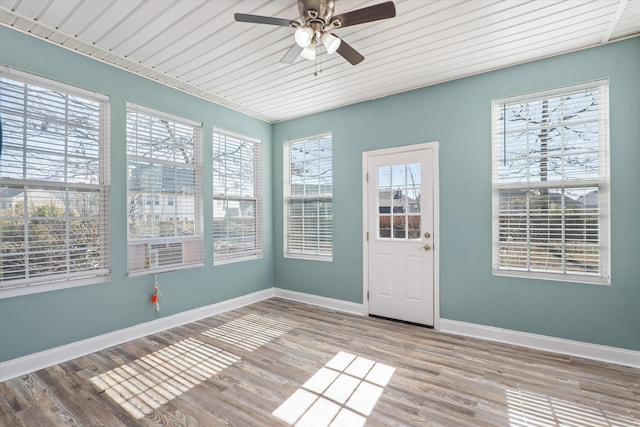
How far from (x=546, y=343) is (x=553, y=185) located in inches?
60.7

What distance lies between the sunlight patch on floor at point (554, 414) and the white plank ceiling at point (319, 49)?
2.89 metres

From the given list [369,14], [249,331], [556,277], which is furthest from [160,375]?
[556,277]

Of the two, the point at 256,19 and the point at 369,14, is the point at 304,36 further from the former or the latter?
the point at 369,14

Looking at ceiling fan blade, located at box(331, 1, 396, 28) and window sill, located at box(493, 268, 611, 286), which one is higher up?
ceiling fan blade, located at box(331, 1, 396, 28)

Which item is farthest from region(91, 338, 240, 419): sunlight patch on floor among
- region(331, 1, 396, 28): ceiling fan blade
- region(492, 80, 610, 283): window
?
region(492, 80, 610, 283): window

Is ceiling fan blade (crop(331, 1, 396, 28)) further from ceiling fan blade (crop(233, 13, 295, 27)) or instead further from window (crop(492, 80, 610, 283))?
window (crop(492, 80, 610, 283))

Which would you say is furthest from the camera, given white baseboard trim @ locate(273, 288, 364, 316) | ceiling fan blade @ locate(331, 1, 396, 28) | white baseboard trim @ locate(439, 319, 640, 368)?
white baseboard trim @ locate(273, 288, 364, 316)

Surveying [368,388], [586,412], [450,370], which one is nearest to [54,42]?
[368,388]

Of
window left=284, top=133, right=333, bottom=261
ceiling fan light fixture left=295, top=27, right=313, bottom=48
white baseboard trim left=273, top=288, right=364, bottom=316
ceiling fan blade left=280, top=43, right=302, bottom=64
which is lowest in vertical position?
white baseboard trim left=273, top=288, right=364, bottom=316

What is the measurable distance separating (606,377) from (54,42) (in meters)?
5.51

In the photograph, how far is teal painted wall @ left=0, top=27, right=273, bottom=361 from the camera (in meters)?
2.56

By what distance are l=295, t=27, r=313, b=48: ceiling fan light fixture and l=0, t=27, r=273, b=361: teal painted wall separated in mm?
2236

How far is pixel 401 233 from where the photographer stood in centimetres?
386

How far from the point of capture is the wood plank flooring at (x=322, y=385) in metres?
2.04
